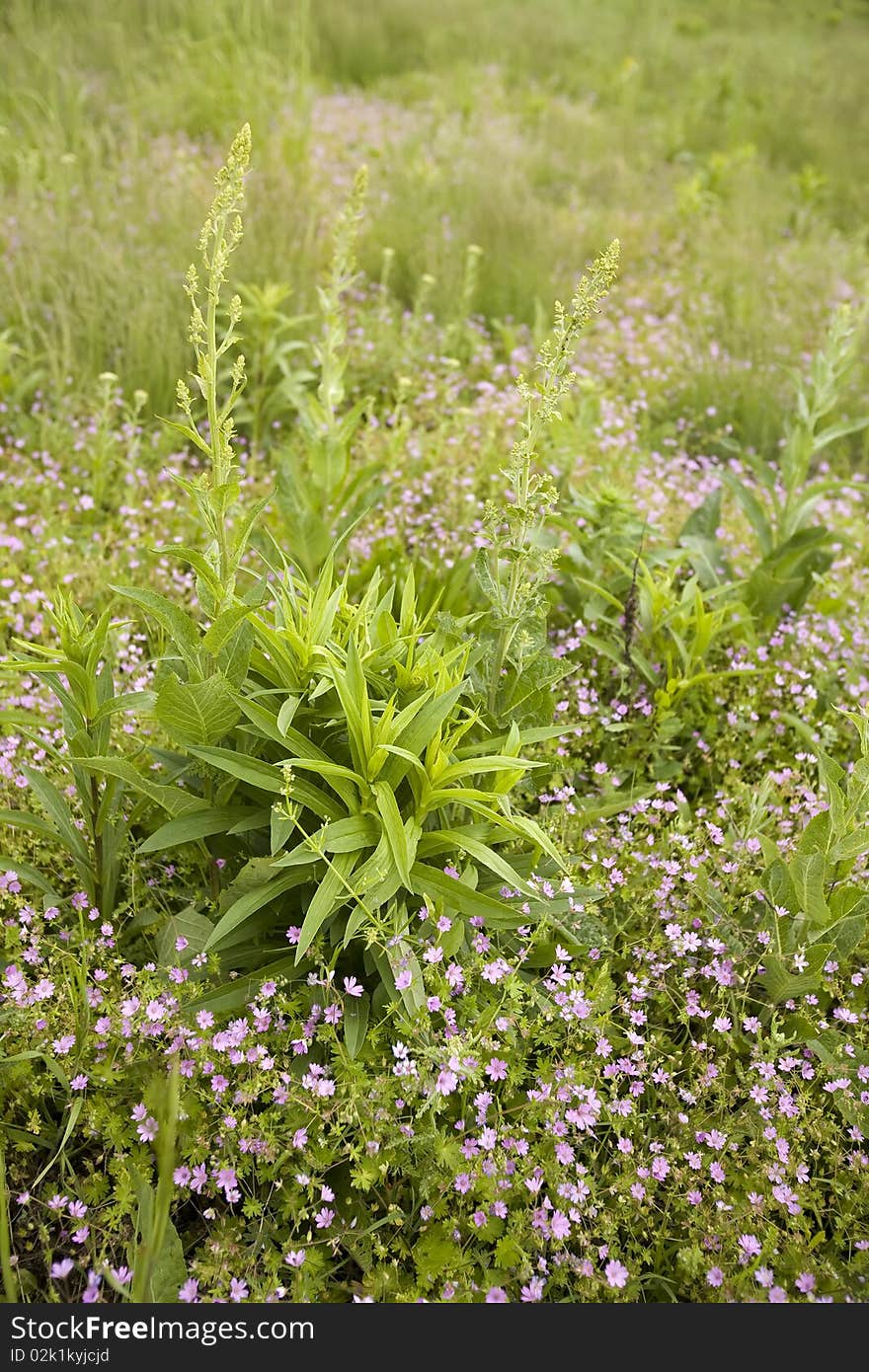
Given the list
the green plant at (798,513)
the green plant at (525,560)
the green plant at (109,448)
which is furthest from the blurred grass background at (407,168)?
the green plant at (525,560)

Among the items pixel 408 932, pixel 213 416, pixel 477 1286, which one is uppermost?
pixel 213 416

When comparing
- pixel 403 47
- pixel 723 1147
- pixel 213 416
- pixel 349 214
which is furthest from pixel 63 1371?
pixel 403 47

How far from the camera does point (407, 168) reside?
657cm

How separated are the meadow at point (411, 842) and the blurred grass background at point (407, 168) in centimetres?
46

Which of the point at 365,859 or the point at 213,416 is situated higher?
the point at 213,416

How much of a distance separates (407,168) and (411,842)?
19.5ft

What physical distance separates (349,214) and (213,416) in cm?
164

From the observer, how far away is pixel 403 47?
9.89m

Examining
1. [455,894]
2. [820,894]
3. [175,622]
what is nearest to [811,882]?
[820,894]

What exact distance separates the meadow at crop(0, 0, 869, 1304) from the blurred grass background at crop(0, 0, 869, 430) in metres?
0.46

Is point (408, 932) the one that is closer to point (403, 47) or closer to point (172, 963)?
point (172, 963)

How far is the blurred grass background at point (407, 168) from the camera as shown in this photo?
15.9 feet

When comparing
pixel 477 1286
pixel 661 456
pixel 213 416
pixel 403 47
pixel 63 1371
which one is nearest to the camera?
pixel 63 1371

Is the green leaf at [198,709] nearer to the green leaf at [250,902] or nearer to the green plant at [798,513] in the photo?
the green leaf at [250,902]
